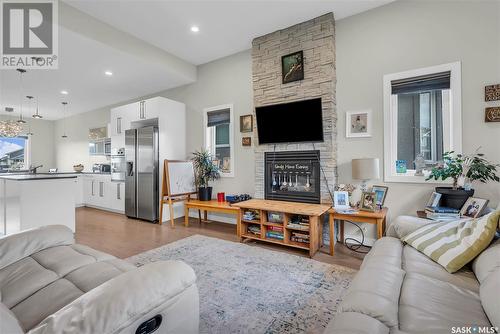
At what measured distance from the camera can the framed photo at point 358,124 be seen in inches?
118

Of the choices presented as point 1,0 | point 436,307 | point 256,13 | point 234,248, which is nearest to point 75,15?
point 1,0

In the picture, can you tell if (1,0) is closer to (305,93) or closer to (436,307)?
(305,93)

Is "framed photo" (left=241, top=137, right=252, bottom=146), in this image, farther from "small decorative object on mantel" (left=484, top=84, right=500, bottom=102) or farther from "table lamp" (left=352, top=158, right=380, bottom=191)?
"small decorative object on mantel" (left=484, top=84, right=500, bottom=102)

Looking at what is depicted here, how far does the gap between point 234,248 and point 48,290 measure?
2.06 m

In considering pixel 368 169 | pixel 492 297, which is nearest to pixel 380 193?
pixel 368 169

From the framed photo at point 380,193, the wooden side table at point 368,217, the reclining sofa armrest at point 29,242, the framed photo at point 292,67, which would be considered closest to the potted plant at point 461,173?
the framed photo at point 380,193

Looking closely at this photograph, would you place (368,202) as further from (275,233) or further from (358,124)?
(275,233)

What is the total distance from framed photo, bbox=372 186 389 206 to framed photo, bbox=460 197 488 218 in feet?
2.34

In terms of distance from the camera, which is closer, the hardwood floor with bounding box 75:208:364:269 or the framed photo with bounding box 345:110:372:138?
the hardwood floor with bounding box 75:208:364:269

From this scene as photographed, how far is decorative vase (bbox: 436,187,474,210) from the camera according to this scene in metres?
2.27

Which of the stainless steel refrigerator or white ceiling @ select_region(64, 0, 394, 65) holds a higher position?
white ceiling @ select_region(64, 0, 394, 65)

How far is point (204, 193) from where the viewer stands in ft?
13.5

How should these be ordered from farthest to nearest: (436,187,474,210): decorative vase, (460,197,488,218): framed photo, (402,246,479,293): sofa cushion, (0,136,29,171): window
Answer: (0,136,29,171): window < (436,187,474,210): decorative vase < (460,197,488,218): framed photo < (402,246,479,293): sofa cushion

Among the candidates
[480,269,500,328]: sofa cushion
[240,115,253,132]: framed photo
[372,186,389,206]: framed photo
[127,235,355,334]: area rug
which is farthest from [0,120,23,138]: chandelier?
[480,269,500,328]: sofa cushion
